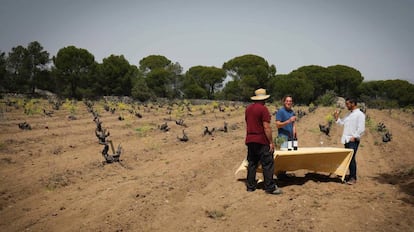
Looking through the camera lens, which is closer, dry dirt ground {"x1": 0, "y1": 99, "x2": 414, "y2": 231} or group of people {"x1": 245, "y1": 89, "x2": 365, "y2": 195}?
dry dirt ground {"x1": 0, "y1": 99, "x2": 414, "y2": 231}

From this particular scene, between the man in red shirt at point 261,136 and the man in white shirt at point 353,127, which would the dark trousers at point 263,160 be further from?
the man in white shirt at point 353,127

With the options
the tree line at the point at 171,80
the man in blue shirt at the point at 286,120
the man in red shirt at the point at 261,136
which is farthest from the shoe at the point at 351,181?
the tree line at the point at 171,80

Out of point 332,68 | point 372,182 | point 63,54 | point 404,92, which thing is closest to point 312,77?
point 332,68

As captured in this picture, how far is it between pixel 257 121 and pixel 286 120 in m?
0.92

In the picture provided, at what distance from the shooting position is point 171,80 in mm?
51781

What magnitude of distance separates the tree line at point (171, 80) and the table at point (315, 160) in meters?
35.2

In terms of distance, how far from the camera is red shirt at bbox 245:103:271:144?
18.3 feet

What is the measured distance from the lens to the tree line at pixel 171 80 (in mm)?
41312

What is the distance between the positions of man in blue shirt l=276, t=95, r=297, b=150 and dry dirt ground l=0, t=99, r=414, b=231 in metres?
0.99

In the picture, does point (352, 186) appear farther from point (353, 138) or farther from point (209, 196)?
point (209, 196)

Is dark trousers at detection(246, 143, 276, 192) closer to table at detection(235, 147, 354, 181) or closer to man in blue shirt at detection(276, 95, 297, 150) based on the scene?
table at detection(235, 147, 354, 181)

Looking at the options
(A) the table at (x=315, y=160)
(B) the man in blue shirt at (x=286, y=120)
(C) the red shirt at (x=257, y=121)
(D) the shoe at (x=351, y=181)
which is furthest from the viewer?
(D) the shoe at (x=351, y=181)

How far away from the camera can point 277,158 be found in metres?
6.03

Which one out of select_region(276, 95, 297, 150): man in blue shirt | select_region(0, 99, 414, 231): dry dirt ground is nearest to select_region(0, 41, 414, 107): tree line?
select_region(0, 99, 414, 231): dry dirt ground
